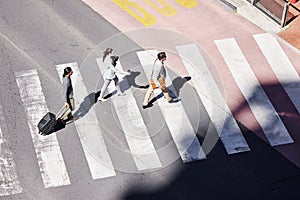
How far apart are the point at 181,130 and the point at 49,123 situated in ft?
12.6

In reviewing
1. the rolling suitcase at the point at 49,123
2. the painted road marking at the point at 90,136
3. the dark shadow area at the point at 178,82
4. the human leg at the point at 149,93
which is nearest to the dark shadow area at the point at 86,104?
the painted road marking at the point at 90,136

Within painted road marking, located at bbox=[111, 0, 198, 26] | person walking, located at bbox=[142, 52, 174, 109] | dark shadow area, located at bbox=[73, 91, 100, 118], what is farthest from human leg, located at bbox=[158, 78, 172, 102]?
painted road marking, located at bbox=[111, 0, 198, 26]

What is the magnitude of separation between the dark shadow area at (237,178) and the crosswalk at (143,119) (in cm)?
28

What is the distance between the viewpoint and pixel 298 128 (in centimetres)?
2553

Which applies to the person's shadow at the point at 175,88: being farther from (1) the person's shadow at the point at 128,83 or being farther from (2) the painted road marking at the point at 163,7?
(2) the painted road marking at the point at 163,7

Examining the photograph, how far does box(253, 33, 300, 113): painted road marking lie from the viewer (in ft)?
87.8

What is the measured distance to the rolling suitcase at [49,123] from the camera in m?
24.6

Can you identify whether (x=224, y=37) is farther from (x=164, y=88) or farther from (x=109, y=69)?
(x=109, y=69)

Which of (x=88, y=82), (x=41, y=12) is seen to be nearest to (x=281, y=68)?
(x=88, y=82)

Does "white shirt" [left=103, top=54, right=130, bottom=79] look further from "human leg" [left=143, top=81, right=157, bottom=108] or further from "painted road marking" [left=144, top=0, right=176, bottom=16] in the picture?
"painted road marking" [left=144, top=0, right=176, bottom=16]

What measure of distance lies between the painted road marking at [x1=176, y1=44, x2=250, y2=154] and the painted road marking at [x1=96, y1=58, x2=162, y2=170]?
2067 millimetres

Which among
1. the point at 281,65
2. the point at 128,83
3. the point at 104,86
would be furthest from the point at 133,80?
the point at 281,65

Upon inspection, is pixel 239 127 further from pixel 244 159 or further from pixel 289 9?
pixel 289 9

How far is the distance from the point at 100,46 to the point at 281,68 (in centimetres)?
585
